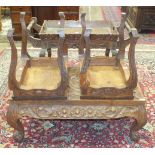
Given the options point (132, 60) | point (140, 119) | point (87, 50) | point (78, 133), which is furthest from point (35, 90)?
point (140, 119)

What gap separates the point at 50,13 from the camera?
487cm

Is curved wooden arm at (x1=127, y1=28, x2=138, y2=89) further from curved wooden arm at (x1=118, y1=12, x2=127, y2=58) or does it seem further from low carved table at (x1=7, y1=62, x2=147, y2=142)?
curved wooden arm at (x1=118, y1=12, x2=127, y2=58)


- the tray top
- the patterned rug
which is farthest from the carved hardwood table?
the tray top

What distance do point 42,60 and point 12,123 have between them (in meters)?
0.68

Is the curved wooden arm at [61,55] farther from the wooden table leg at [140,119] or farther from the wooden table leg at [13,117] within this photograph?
the wooden table leg at [140,119]

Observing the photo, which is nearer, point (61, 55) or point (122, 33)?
point (61, 55)

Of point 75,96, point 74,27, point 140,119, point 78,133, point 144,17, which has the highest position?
point 74,27

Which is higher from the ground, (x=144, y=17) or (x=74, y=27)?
(x=74, y=27)

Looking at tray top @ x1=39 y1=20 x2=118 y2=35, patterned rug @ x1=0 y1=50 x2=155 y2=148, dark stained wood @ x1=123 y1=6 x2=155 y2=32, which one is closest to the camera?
patterned rug @ x1=0 y1=50 x2=155 y2=148

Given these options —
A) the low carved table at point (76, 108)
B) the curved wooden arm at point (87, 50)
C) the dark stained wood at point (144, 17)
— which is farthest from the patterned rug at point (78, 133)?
the dark stained wood at point (144, 17)

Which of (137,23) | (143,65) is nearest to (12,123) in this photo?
(143,65)

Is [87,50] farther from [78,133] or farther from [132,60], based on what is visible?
[78,133]

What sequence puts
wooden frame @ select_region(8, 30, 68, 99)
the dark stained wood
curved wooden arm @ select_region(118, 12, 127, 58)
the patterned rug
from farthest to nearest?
1. the dark stained wood
2. curved wooden arm @ select_region(118, 12, 127, 58)
3. the patterned rug
4. wooden frame @ select_region(8, 30, 68, 99)
